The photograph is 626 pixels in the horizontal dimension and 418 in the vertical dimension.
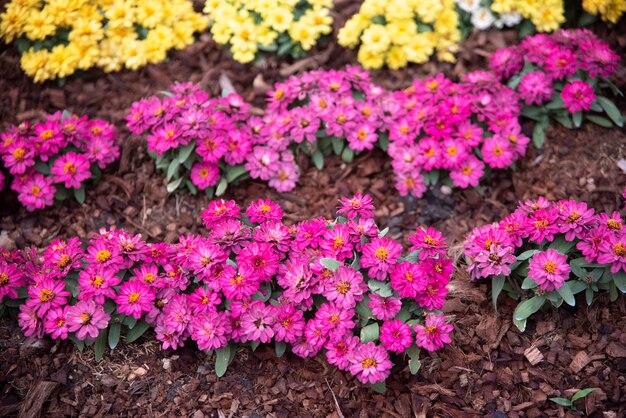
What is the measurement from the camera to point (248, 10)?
4219 mm

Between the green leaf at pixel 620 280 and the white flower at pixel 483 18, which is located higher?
the white flower at pixel 483 18

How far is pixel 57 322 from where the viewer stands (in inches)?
98.7

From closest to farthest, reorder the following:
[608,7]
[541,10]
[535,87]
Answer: [535,87] < [608,7] < [541,10]

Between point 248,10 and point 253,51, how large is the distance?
401 millimetres

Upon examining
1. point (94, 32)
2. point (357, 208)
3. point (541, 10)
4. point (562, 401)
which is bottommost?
point (562, 401)

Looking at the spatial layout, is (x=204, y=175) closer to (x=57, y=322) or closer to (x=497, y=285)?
(x=57, y=322)

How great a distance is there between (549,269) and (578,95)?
61.9 inches

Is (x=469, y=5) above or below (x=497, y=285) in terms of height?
above

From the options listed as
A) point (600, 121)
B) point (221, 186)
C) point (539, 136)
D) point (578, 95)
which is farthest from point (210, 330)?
point (600, 121)

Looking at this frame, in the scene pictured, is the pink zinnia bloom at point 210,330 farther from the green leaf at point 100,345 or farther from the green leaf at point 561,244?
the green leaf at point 561,244

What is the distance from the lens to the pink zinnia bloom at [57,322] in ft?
8.16

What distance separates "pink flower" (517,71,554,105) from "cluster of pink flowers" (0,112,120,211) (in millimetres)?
2729

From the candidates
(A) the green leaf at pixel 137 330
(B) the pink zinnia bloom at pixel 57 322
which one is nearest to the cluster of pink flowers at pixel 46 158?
(B) the pink zinnia bloom at pixel 57 322

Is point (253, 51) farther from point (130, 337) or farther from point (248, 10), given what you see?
point (130, 337)
